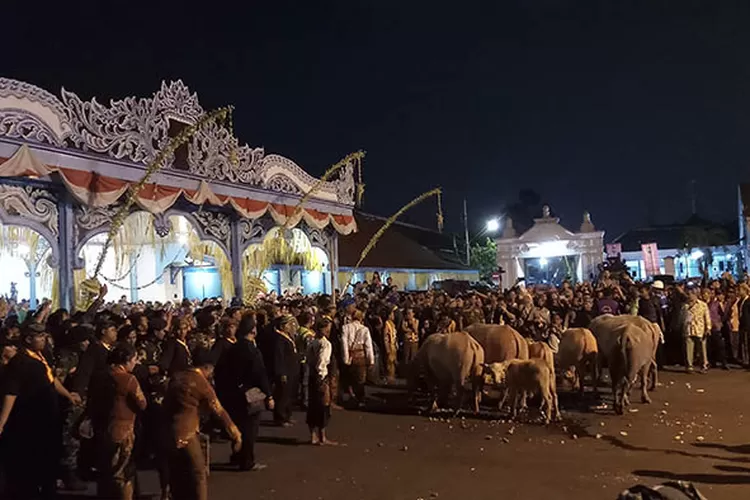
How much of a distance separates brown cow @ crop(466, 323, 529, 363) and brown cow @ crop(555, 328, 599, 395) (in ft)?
2.43

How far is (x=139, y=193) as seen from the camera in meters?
14.9

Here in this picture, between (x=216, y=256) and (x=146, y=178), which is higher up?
(x=146, y=178)

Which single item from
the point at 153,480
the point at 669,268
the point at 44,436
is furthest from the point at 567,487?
the point at 669,268

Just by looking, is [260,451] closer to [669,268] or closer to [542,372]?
[542,372]

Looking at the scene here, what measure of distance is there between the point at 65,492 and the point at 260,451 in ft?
7.90

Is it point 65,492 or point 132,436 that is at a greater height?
point 132,436

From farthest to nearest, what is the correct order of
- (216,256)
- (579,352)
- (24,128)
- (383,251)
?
(383,251), (216,256), (24,128), (579,352)

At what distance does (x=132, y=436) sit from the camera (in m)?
6.00

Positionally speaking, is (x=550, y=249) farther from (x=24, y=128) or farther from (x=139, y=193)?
(x=24, y=128)

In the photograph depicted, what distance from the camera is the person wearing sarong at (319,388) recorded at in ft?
30.1

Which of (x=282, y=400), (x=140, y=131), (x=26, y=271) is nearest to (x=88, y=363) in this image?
(x=282, y=400)

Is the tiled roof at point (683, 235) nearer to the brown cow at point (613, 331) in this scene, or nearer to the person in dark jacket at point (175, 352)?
the brown cow at point (613, 331)

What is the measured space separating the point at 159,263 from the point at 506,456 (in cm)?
1594

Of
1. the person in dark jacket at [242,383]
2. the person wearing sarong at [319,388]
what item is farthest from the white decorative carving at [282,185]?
the person in dark jacket at [242,383]
